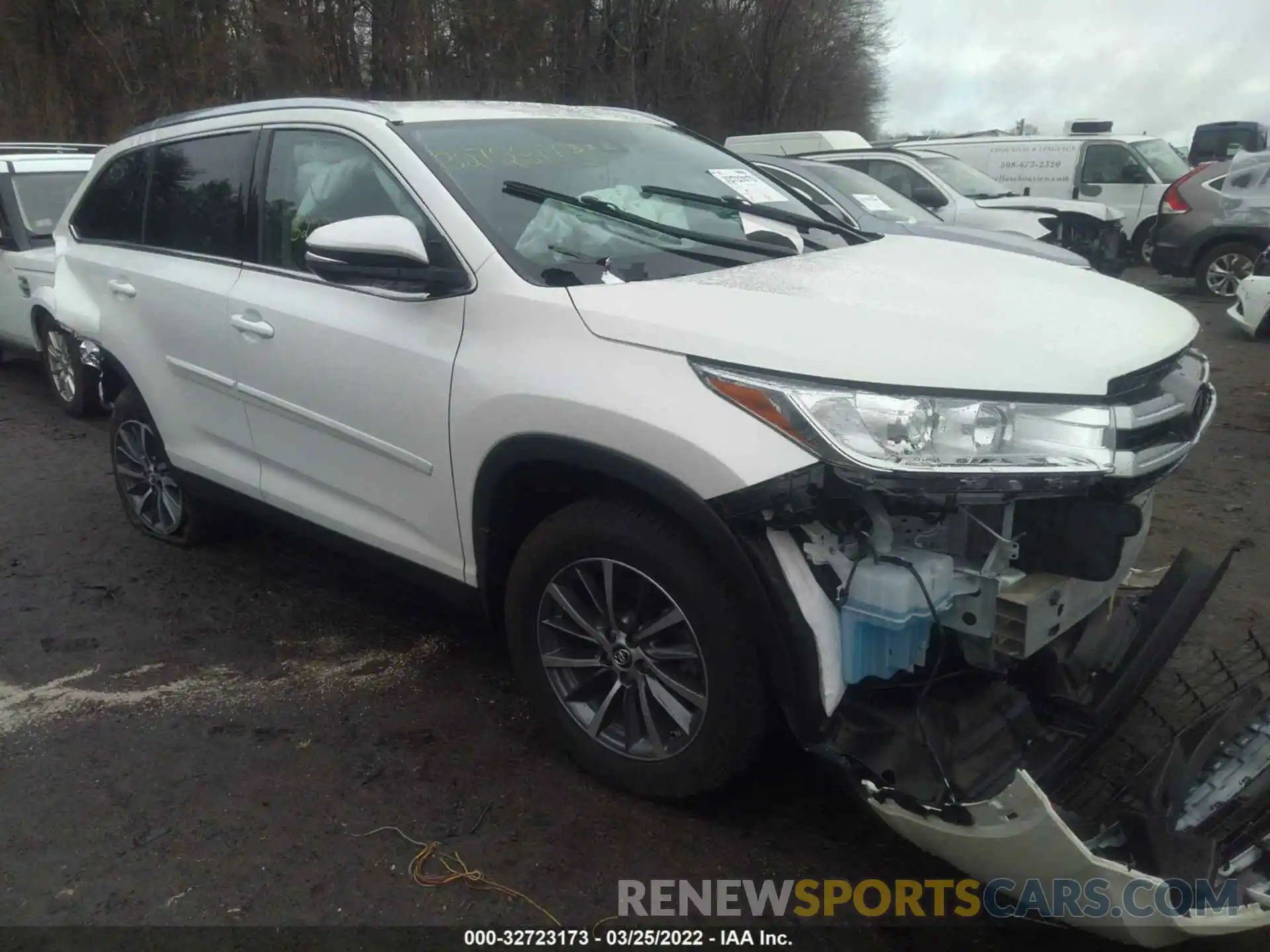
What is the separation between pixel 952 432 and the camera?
2.20 metres

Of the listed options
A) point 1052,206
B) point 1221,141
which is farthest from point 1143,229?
point 1221,141

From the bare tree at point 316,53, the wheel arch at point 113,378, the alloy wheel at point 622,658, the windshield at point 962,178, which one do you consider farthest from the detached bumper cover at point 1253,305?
the bare tree at point 316,53

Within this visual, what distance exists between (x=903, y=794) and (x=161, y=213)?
12.0 ft

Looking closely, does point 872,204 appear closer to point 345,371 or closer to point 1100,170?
point 345,371

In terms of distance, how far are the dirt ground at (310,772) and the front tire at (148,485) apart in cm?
15

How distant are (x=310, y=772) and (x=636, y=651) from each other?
1.16m

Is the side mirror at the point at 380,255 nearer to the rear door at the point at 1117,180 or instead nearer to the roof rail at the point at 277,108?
the roof rail at the point at 277,108

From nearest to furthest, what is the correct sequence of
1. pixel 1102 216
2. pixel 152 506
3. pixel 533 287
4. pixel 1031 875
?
pixel 1031 875 → pixel 533 287 → pixel 152 506 → pixel 1102 216

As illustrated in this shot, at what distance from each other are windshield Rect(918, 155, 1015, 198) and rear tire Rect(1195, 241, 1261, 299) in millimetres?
2434

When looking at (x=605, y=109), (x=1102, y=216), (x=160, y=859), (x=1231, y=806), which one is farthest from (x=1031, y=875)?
(x=1102, y=216)

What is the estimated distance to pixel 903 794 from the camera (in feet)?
7.41

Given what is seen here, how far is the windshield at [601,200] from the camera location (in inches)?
114

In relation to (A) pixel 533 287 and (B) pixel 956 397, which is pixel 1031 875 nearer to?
(B) pixel 956 397

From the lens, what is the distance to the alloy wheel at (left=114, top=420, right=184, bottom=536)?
4.64 m
